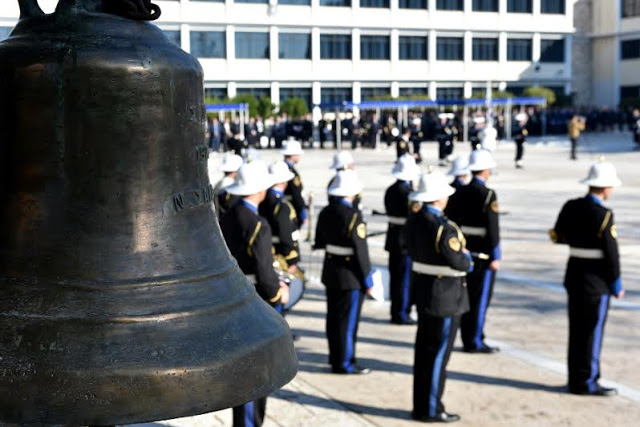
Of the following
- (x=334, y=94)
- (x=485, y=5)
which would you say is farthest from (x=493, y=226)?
(x=485, y=5)

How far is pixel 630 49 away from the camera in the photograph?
64.7 m

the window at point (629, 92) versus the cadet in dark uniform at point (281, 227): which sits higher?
the window at point (629, 92)

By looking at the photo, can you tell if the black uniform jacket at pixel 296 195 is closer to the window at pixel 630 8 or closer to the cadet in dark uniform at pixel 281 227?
the cadet in dark uniform at pixel 281 227

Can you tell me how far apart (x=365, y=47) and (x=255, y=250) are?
175 feet

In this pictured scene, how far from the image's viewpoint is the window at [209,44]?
52.9 metres

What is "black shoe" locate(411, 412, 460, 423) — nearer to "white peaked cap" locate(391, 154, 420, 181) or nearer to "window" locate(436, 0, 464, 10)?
"white peaked cap" locate(391, 154, 420, 181)

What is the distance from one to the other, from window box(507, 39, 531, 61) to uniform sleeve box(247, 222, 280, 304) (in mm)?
58700

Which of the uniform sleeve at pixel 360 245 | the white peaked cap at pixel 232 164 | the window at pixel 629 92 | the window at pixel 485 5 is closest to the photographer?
the uniform sleeve at pixel 360 245

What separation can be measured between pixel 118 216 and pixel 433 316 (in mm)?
4776

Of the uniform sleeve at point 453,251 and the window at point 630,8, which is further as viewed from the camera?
the window at point 630,8

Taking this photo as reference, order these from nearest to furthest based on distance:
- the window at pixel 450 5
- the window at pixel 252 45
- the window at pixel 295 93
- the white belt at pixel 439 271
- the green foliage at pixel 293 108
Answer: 1. the white belt at pixel 439 271
2. the green foliage at pixel 293 108
3. the window at pixel 252 45
4. the window at pixel 295 93
5. the window at pixel 450 5

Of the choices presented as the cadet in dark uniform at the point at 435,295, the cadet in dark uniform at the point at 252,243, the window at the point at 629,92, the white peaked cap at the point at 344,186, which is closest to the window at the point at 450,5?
the window at the point at 629,92

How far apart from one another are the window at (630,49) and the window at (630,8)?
6.16 feet

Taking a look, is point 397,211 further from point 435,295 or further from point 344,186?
point 435,295
